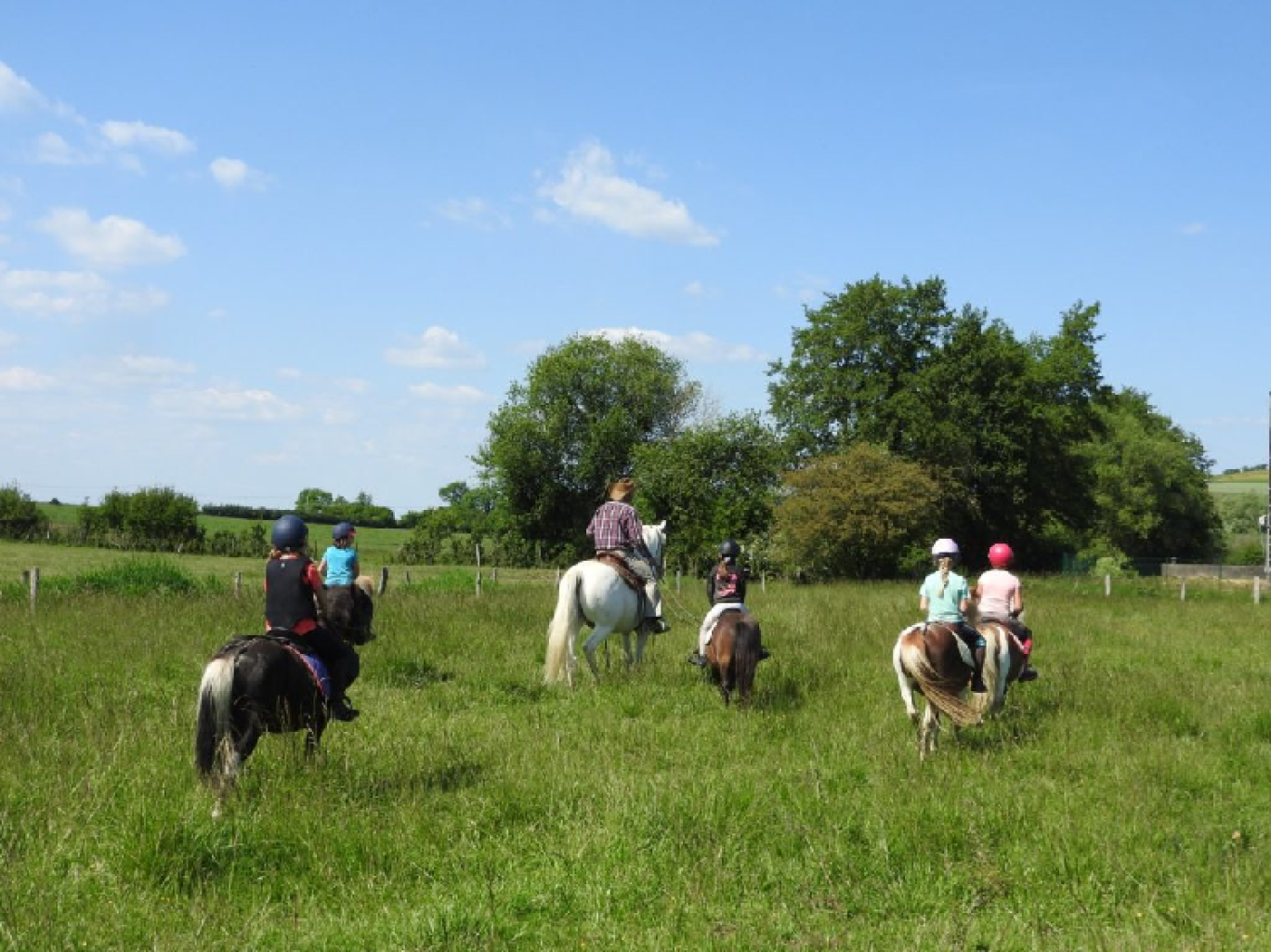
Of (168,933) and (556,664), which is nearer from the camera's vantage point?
(168,933)

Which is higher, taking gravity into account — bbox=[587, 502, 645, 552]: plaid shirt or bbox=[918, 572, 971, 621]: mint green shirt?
bbox=[587, 502, 645, 552]: plaid shirt

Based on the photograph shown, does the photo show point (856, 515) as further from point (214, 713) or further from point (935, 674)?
point (214, 713)

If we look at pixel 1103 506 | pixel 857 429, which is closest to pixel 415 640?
pixel 857 429

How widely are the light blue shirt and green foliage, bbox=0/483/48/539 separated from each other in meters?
59.4

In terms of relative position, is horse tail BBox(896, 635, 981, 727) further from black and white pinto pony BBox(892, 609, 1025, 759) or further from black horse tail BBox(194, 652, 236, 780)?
black horse tail BBox(194, 652, 236, 780)

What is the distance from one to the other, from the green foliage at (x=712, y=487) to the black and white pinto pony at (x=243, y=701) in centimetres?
3636

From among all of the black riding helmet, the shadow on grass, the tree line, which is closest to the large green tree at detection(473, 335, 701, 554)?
the tree line

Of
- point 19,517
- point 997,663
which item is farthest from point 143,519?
point 997,663

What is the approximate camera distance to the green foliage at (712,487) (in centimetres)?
4341

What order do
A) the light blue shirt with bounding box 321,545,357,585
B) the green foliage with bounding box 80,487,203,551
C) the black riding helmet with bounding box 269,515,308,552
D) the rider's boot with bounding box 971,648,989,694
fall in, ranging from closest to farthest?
the black riding helmet with bounding box 269,515,308,552 < the rider's boot with bounding box 971,648,989,694 < the light blue shirt with bounding box 321,545,357,585 < the green foliage with bounding box 80,487,203,551

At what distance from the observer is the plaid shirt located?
11.9m

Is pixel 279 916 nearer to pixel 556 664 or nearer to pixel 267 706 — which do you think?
pixel 267 706

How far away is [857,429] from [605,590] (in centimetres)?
3653

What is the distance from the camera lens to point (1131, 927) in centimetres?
462
